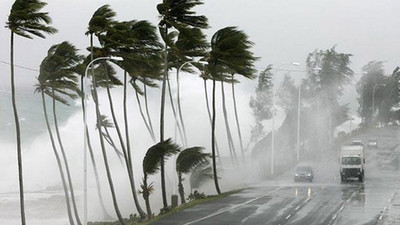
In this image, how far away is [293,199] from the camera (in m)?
49.2

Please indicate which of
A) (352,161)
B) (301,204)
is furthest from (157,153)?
(352,161)

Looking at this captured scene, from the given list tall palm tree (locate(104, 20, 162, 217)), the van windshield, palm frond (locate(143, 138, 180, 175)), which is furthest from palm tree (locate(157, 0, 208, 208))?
the van windshield

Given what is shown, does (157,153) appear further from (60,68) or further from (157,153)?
(60,68)

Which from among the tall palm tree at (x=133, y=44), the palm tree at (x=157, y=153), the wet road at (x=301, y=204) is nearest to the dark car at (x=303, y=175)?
the wet road at (x=301, y=204)

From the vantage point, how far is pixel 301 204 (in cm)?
4569

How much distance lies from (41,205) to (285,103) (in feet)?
218

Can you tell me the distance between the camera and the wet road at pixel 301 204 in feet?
125

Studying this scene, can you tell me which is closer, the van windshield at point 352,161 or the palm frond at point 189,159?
the palm frond at point 189,159

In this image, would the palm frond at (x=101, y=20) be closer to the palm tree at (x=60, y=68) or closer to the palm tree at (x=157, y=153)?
the palm tree at (x=60, y=68)

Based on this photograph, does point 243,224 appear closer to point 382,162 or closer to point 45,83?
point 45,83

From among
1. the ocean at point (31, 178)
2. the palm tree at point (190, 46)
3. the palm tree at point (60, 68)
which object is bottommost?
the ocean at point (31, 178)

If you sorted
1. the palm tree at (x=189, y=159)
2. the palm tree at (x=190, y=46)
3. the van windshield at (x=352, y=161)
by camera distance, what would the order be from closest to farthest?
the palm tree at (x=189, y=159) → the palm tree at (x=190, y=46) → the van windshield at (x=352, y=161)

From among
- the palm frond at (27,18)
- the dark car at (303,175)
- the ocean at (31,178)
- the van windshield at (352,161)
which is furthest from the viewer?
the ocean at (31,178)

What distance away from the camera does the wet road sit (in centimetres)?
3816
